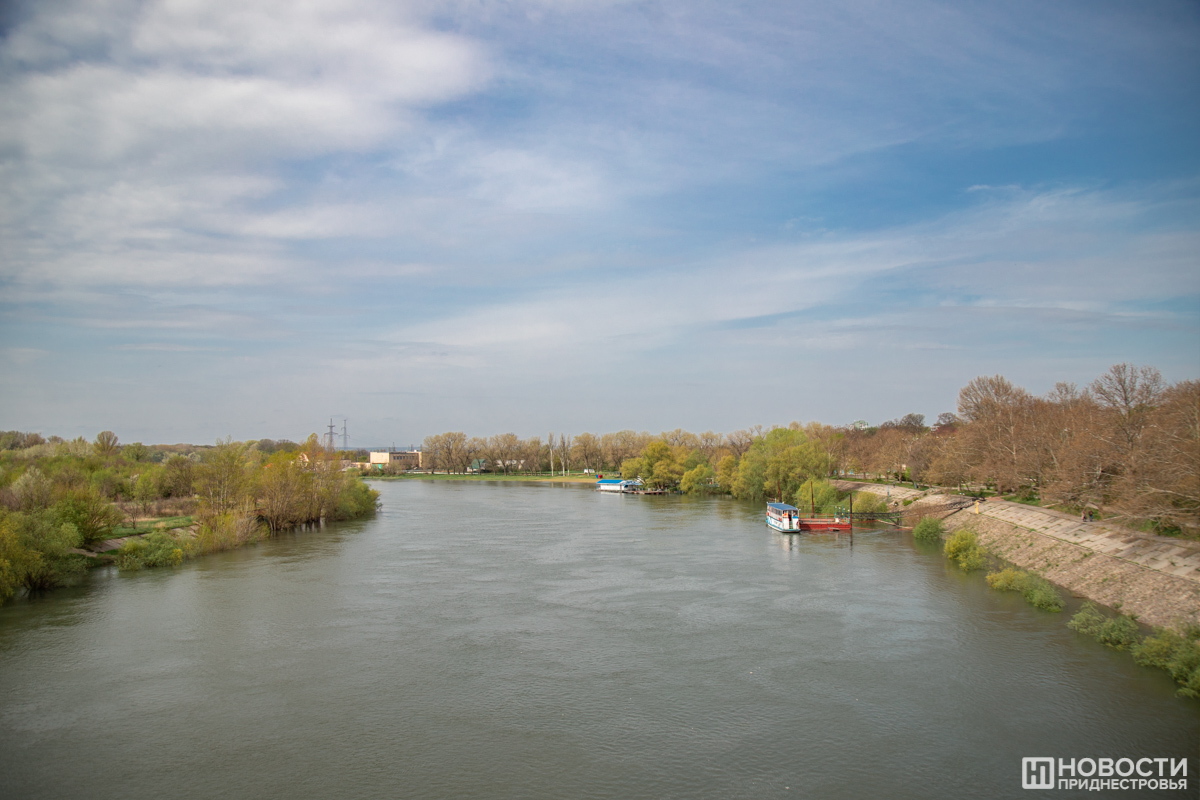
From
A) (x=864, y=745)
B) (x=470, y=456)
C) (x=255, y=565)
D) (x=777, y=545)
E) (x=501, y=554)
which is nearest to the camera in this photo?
(x=864, y=745)

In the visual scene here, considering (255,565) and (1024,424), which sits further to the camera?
(1024,424)

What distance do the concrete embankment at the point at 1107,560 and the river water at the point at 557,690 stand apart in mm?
2225

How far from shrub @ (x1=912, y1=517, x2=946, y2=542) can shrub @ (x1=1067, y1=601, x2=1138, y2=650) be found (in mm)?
18312

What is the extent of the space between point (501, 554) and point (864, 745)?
80.2ft

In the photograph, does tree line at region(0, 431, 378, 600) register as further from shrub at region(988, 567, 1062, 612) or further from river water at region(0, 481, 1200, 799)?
shrub at region(988, 567, 1062, 612)

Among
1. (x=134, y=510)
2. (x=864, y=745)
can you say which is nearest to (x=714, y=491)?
(x=134, y=510)

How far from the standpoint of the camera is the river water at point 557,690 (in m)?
12.3

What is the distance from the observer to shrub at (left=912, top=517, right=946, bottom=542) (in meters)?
38.0

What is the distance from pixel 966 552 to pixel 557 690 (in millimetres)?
22301

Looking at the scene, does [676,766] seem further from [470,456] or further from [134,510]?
[470,456]

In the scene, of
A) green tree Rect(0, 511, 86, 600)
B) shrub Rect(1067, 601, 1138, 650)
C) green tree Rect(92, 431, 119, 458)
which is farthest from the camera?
green tree Rect(92, 431, 119, 458)

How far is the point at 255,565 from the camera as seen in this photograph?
105 feet

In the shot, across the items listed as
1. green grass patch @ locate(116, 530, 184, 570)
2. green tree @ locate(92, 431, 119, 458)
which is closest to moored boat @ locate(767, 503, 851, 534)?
green grass patch @ locate(116, 530, 184, 570)

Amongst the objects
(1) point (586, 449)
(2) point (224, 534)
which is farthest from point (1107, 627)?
(1) point (586, 449)
